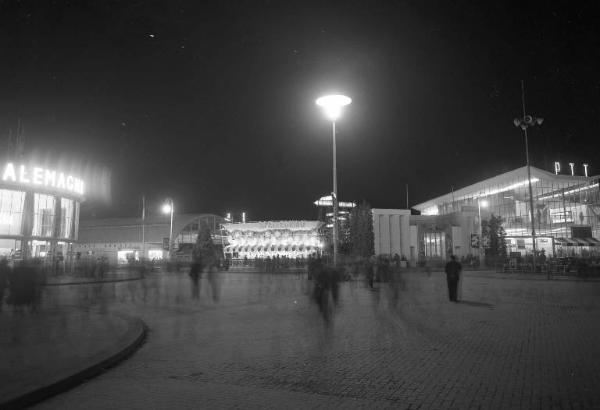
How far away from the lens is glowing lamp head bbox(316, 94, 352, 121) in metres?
23.1

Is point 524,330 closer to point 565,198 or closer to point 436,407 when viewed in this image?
point 436,407

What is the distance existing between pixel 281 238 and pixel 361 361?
62.3 m

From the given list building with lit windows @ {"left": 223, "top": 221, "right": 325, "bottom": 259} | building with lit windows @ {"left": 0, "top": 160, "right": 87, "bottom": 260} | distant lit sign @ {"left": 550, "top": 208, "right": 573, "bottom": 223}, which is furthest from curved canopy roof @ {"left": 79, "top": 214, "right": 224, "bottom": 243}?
distant lit sign @ {"left": 550, "top": 208, "right": 573, "bottom": 223}

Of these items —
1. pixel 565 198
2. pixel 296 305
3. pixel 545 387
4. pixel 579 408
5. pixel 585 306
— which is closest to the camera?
pixel 579 408

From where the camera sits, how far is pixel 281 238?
229 feet

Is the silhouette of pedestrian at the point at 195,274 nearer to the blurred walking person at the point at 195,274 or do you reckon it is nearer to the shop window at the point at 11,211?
the blurred walking person at the point at 195,274

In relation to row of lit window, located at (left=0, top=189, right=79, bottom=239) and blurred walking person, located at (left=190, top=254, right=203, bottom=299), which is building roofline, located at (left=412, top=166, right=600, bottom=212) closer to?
blurred walking person, located at (left=190, top=254, right=203, bottom=299)

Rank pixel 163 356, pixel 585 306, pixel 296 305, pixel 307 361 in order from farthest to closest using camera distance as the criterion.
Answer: pixel 296 305 → pixel 585 306 → pixel 163 356 → pixel 307 361

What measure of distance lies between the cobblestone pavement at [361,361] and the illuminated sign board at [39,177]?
127 ft

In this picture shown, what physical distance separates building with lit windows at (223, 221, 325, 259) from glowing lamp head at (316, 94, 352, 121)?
45058mm

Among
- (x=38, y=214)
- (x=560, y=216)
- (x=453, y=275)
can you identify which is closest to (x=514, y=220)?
(x=560, y=216)

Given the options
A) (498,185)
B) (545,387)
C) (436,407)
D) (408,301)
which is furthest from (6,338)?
(498,185)

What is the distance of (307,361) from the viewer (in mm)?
7578

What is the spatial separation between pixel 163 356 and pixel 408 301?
1012 cm
